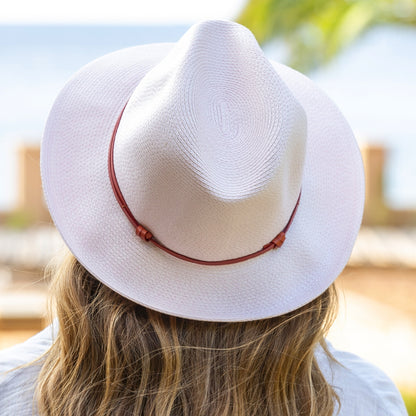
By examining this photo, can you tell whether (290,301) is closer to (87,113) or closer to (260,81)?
(260,81)

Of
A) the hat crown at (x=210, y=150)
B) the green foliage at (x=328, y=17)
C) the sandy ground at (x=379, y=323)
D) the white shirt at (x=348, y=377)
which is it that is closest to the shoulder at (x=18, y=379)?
the white shirt at (x=348, y=377)

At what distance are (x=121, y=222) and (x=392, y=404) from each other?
0.62m

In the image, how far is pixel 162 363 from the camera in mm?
1092

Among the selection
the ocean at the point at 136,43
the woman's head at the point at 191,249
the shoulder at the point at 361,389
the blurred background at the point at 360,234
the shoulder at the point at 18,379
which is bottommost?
the ocean at the point at 136,43

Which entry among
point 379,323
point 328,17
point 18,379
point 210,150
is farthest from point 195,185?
point 328,17

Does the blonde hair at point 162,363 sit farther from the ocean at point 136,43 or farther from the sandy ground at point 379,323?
the ocean at point 136,43

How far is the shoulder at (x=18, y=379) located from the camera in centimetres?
111

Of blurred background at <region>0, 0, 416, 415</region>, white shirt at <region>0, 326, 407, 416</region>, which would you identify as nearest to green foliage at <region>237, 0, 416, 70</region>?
blurred background at <region>0, 0, 416, 415</region>

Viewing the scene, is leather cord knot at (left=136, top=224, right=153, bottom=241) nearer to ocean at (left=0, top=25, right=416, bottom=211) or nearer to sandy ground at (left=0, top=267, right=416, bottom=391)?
sandy ground at (left=0, top=267, right=416, bottom=391)

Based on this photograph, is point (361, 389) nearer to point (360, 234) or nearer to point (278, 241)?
point (278, 241)

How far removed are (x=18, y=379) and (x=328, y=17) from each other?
6540 mm

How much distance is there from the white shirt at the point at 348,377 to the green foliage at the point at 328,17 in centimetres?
585

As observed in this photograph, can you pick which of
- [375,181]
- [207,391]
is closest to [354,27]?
[375,181]

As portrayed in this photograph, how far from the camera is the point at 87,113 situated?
1217mm
